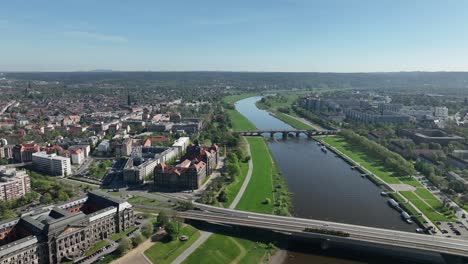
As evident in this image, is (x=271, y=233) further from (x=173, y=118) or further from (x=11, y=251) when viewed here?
(x=173, y=118)

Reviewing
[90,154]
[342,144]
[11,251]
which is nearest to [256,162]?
[342,144]

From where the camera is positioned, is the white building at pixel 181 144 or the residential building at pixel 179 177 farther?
the white building at pixel 181 144

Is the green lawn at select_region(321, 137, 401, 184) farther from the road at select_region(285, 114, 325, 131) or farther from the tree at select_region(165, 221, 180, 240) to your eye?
the tree at select_region(165, 221, 180, 240)

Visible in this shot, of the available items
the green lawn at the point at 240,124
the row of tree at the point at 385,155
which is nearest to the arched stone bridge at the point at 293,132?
the green lawn at the point at 240,124

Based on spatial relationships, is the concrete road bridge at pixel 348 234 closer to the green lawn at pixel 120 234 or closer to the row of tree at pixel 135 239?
the row of tree at pixel 135 239

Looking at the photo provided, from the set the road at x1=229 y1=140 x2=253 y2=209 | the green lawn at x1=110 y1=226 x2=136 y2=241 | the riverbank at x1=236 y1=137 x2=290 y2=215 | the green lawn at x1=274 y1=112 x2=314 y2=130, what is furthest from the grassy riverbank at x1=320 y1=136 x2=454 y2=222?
the green lawn at x1=110 y1=226 x2=136 y2=241

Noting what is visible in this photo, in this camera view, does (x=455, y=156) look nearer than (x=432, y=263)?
No
